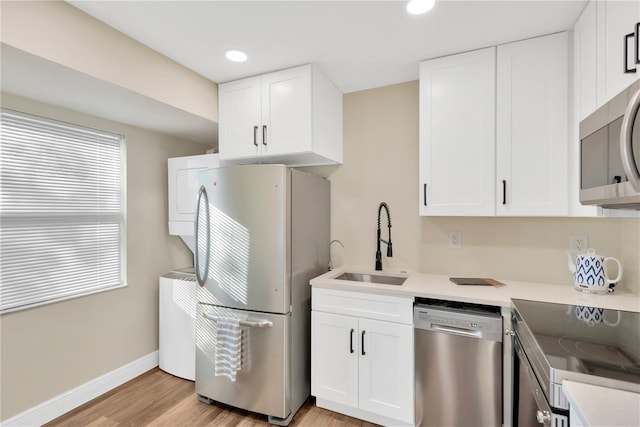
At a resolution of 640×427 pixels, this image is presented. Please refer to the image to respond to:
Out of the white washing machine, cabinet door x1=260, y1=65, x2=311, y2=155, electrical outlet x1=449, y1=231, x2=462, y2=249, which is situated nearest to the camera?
cabinet door x1=260, y1=65, x2=311, y2=155

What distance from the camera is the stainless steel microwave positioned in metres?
0.88

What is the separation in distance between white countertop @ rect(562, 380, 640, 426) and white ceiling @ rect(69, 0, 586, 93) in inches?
67.7

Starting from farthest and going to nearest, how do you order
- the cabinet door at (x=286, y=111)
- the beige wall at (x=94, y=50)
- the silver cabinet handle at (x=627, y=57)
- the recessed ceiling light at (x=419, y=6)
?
the cabinet door at (x=286, y=111), the recessed ceiling light at (x=419, y=6), the beige wall at (x=94, y=50), the silver cabinet handle at (x=627, y=57)

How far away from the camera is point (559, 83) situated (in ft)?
5.75

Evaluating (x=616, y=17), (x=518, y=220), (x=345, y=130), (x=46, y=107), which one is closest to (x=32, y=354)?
(x=46, y=107)

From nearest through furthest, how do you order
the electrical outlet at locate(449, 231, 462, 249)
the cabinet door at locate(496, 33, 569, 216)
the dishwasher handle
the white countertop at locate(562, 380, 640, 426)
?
the white countertop at locate(562, 380, 640, 426)
the dishwasher handle
the cabinet door at locate(496, 33, 569, 216)
the electrical outlet at locate(449, 231, 462, 249)

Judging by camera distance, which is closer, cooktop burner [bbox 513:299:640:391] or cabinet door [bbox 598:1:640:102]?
cooktop burner [bbox 513:299:640:391]

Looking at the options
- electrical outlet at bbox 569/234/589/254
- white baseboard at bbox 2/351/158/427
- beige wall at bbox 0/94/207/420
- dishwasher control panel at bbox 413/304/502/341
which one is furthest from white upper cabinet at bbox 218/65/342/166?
white baseboard at bbox 2/351/158/427

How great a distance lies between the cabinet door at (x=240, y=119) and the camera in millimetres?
2363

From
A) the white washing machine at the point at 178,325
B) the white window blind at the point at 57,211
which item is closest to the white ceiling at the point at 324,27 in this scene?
the white window blind at the point at 57,211

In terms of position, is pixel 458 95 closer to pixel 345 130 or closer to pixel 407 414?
pixel 345 130

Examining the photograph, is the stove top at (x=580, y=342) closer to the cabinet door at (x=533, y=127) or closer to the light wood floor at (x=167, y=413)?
the cabinet door at (x=533, y=127)

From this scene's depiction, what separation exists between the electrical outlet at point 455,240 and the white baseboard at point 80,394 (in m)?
2.81

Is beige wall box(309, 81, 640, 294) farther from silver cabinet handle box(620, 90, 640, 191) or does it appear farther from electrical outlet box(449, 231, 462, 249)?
silver cabinet handle box(620, 90, 640, 191)
